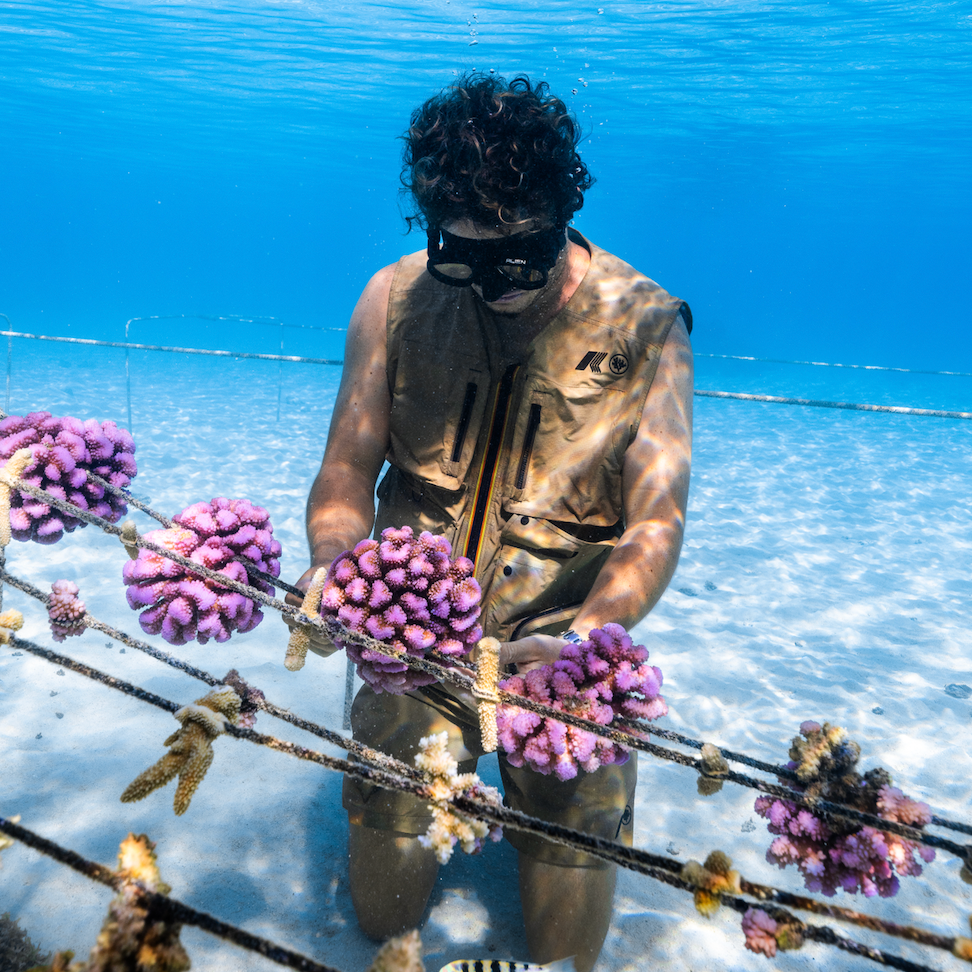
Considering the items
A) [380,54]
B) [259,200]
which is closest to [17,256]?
[259,200]

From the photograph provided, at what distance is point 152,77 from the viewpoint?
98.4ft

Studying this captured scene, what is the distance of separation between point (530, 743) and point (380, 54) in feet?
96.3

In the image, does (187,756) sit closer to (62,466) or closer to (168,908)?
(168,908)

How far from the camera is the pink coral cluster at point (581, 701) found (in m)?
1.69

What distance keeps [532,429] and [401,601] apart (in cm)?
130

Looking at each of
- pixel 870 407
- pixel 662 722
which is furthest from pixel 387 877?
pixel 870 407

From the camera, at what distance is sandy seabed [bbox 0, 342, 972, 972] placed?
9.51 feet

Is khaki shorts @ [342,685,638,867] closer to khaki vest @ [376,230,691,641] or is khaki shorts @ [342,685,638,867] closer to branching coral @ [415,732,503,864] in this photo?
khaki vest @ [376,230,691,641]

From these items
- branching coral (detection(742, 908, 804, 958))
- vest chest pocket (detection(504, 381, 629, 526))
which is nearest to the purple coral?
branching coral (detection(742, 908, 804, 958))

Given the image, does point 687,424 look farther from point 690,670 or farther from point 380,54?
point 380,54

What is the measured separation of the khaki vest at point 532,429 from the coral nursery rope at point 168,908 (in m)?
1.91

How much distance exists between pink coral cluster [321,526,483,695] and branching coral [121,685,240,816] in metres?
0.45

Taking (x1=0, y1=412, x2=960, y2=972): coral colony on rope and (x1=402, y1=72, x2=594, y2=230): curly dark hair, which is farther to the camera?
(x1=402, y1=72, x2=594, y2=230): curly dark hair

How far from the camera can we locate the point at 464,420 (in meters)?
2.90
